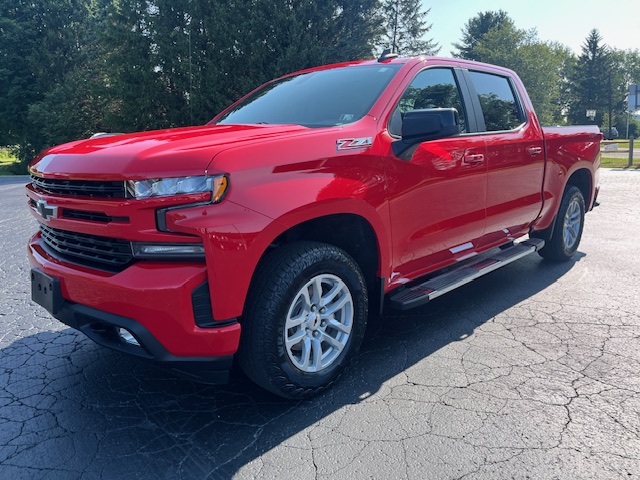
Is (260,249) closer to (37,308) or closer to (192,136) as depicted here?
(192,136)

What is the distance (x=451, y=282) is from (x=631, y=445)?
5.11 feet

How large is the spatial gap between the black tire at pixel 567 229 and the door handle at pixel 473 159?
1.93 meters

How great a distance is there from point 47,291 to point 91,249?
0.42 m

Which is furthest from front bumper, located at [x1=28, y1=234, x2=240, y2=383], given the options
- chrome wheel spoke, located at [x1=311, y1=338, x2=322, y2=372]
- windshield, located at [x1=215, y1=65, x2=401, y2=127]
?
Result: windshield, located at [x1=215, y1=65, x2=401, y2=127]

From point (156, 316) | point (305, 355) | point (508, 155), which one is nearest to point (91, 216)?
point (156, 316)

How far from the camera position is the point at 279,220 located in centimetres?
256

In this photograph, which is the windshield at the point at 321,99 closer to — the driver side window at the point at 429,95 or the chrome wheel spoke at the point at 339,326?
the driver side window at the point at 429,95

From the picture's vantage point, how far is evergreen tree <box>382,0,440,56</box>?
3816cm

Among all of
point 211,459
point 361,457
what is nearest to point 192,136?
point 211,459

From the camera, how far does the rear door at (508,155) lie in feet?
13.8

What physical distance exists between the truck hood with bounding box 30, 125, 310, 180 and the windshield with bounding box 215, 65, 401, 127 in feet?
1.34

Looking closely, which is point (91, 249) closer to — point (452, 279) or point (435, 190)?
point (435, 190)

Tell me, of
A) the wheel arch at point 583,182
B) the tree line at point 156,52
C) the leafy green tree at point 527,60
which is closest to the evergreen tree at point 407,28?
the tree line at point 156,52

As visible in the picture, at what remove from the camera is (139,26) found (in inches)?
1191
